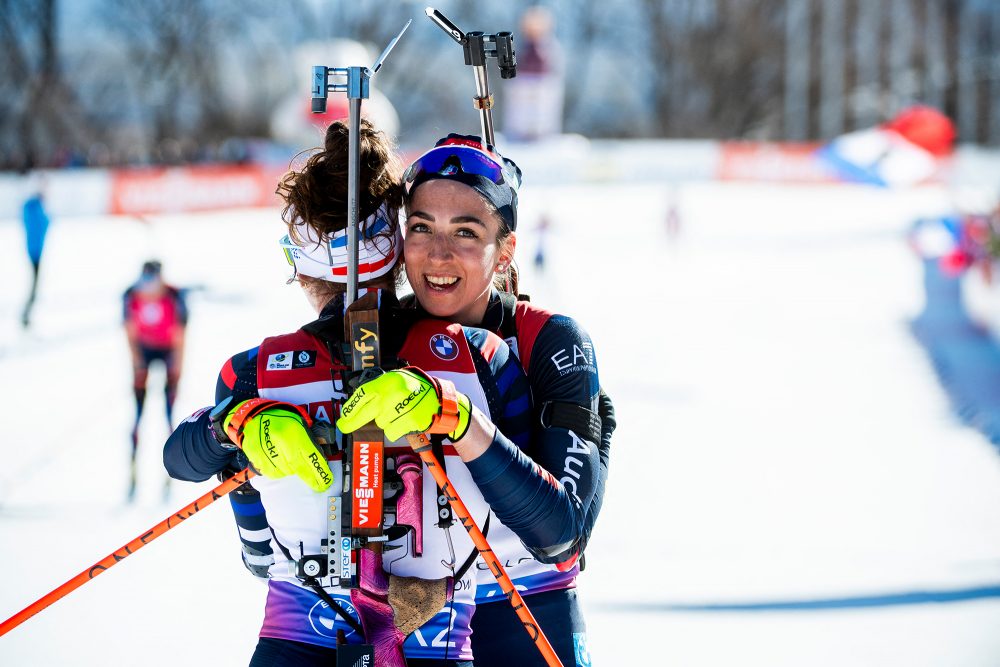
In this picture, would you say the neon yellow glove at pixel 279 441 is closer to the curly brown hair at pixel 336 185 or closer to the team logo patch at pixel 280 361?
the team logo patch at pixel 280 361

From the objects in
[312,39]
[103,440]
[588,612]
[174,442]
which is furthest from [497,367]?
[312,39]

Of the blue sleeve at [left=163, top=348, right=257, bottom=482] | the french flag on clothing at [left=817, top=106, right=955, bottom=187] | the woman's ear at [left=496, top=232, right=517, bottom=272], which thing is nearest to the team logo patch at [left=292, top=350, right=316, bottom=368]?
the blue sleeve at [left=163, top=348, right=257, bottom=482]

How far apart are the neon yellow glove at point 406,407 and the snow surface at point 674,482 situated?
10.5 feet

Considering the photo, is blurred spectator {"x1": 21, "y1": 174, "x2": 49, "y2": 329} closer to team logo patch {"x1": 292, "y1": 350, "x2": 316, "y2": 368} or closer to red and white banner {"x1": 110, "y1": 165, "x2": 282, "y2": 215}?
red and white banner {"x1": 110, "y1": 165, "x2": 282, "y2": 215}

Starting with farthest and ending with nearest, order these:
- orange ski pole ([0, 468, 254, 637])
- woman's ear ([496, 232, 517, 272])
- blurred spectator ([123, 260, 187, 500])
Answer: blurred spectator ([123, 260, 187, 500]) < woman's ear ([496, 232, 517, 272]) < orange ski pole ([0, 468, 254, 637])

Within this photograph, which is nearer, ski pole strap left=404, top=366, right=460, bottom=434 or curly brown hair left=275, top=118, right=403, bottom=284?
ski pole strap left=404, top=366, right=460, bottom=434

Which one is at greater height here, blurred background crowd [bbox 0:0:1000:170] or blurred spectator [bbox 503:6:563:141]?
blurred background crowd [bbox 0:0:1000:170]

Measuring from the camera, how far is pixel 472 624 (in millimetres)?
2605

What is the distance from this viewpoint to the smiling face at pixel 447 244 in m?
2.37

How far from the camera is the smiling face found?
2.37 metres

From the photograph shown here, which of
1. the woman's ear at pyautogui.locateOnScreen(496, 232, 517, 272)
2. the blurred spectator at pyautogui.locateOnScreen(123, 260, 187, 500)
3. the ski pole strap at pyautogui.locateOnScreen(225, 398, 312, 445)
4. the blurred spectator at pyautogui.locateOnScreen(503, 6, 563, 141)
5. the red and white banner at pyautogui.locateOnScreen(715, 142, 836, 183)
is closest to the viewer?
the ski pole strap at pyautogui.locateOnScreen(225, 398, 312, 445)

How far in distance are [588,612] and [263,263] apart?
14.7 m

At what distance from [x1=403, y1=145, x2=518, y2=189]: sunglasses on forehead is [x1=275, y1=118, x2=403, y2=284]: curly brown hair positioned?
0.06m

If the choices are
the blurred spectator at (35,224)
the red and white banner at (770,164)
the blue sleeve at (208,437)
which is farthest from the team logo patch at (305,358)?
the red and white banner at (770,164)
